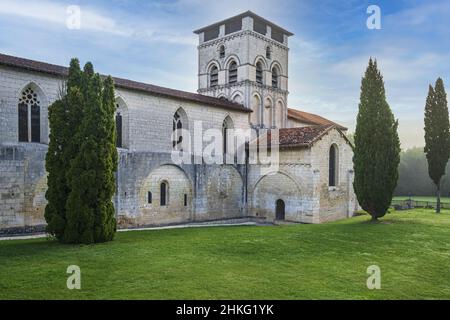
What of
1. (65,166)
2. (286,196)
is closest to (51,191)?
(65,166)

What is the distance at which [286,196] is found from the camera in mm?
19828

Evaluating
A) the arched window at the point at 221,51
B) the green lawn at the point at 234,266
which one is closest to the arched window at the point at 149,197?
the green lawn at the point at 234,266

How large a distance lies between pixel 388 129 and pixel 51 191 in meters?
16.0

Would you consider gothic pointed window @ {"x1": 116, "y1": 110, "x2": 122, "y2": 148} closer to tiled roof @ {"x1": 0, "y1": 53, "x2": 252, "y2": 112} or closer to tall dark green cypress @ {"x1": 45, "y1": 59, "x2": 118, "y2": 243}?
tiled roof @ {"x1": 0, "y1": 53, "x2": 252, "y2": 112}

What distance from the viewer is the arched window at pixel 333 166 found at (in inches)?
821

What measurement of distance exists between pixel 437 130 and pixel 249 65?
14342 millimetres

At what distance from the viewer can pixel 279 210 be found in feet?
67.2

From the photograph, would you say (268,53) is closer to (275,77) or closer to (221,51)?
(275,77)

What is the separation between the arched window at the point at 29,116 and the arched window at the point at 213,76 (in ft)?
48.3

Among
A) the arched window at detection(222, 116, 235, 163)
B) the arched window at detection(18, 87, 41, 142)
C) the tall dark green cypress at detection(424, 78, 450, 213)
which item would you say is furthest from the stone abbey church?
the tall dark green cypress at detection(424, 78, 450, 213)

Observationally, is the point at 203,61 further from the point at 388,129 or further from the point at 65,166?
the point at 65,166

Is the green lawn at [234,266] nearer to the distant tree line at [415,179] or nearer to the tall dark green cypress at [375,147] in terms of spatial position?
the tall dark green cypress at [375,147]

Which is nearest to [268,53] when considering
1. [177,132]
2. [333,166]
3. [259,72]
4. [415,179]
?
[259,72]

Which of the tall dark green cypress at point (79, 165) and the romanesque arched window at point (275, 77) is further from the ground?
the romanesque arched window at point (275, 77)
